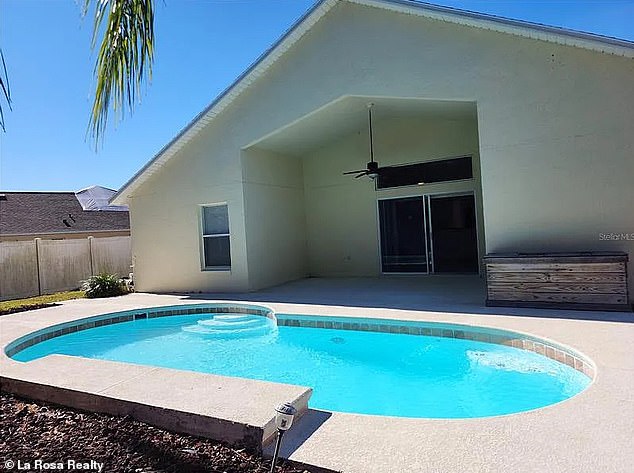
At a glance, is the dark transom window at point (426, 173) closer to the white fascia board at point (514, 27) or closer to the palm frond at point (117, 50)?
the white fascia board at point (514, 27)

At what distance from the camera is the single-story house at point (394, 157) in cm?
741

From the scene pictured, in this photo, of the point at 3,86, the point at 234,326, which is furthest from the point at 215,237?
the point at 3,86

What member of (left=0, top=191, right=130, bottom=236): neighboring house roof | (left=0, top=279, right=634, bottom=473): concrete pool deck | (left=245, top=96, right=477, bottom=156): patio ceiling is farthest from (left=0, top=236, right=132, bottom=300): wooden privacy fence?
(left=0, top=279, right=634, bottom=473): concrete pool deck

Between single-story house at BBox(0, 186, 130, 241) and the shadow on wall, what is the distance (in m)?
11.5

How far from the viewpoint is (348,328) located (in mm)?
7344

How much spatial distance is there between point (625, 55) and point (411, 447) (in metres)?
7.58

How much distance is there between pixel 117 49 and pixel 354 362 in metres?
5.38

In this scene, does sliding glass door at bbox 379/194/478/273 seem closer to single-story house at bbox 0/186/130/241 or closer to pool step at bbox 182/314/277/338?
pool step at bbox 182/314/277/338

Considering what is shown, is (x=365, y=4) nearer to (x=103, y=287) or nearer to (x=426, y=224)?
(x=426, y=224)

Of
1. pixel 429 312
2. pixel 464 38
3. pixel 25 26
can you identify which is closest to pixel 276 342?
pixel 429 312

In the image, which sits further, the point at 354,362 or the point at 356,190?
the point at 356,190

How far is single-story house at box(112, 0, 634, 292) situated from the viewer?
24.3 feet

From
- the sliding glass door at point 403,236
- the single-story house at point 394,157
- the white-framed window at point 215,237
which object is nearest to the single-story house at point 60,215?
the white-framed window at point 215,237

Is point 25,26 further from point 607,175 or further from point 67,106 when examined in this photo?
point 607,175
